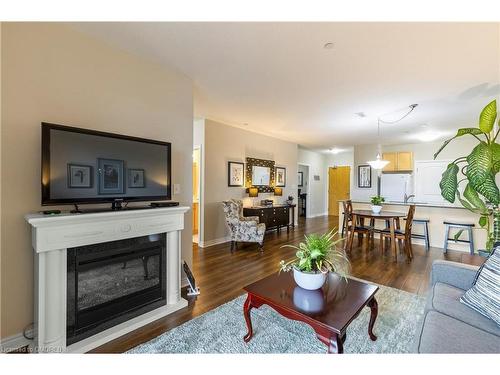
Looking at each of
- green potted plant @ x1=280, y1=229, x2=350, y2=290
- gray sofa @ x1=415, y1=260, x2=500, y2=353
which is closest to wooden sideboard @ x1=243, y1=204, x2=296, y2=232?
green potted plant @ x1=280, y1=229, x2=350, y2=290

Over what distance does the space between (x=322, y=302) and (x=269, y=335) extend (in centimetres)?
→ 63

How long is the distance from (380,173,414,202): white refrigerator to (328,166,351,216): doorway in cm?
174

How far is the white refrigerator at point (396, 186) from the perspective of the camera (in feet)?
22.5

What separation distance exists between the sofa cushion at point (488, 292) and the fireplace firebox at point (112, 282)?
2.48 meters

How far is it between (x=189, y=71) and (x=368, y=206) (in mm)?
4712

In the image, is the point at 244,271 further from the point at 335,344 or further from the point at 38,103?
the point at 38,103

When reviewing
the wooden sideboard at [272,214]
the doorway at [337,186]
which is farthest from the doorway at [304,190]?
the wooden sideboard at [272,214]

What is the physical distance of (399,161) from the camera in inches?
268

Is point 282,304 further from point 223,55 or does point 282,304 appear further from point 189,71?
point 189,71

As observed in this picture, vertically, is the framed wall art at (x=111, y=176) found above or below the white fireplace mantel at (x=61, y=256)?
above

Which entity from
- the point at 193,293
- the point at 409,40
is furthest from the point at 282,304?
the point at 409,40

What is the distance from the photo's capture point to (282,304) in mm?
1528

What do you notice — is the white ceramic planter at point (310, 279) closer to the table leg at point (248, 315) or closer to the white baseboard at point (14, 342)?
the table leg at point (248, 315)

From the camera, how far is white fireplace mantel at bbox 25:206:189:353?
1.57m
